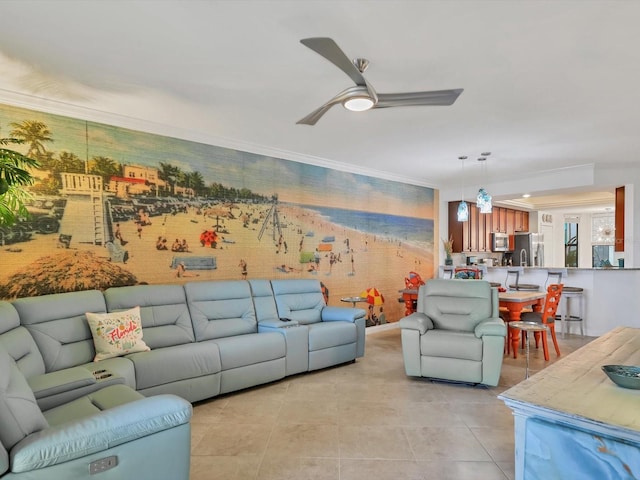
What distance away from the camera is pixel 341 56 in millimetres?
1987

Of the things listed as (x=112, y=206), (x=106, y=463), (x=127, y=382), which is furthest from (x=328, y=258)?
(x=106, y=463)

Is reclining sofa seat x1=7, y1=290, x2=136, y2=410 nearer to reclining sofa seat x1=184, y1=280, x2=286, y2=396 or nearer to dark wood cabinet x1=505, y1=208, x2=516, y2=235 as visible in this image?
reclining sofa seat x1=184, y1=280, x2=286, y2=396

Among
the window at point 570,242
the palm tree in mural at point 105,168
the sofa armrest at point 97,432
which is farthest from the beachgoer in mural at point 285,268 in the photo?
the window at point 570,242

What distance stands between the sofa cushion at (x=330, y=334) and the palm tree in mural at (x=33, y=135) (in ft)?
10.1

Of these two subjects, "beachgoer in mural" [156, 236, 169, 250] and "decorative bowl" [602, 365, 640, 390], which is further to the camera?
"beachgoer in mural" [156, 236, 169, 250]

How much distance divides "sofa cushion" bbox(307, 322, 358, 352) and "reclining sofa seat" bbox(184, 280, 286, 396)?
0.40 meters

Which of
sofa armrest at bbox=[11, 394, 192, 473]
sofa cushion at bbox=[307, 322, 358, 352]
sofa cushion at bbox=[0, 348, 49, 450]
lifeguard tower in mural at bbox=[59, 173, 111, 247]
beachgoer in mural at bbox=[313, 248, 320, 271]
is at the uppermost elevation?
lifeguard tower in mural at bbox=[59, 173, 111, 247]

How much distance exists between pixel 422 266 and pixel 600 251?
259 inches

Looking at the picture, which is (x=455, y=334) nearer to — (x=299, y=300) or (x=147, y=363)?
(x=299, y=300)

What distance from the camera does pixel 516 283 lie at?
6359 mm

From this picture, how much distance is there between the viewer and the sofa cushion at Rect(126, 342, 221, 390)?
2891 mm

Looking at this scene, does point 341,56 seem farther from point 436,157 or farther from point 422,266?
point 422,266

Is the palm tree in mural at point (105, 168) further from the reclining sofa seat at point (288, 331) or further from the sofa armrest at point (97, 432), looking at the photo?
the sofa armrest at point (97, 432)

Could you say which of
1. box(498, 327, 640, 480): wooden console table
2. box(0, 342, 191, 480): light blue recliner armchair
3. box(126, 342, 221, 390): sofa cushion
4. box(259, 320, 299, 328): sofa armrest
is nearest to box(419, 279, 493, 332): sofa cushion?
box(259, 320, 299, 328): sofa armrest
